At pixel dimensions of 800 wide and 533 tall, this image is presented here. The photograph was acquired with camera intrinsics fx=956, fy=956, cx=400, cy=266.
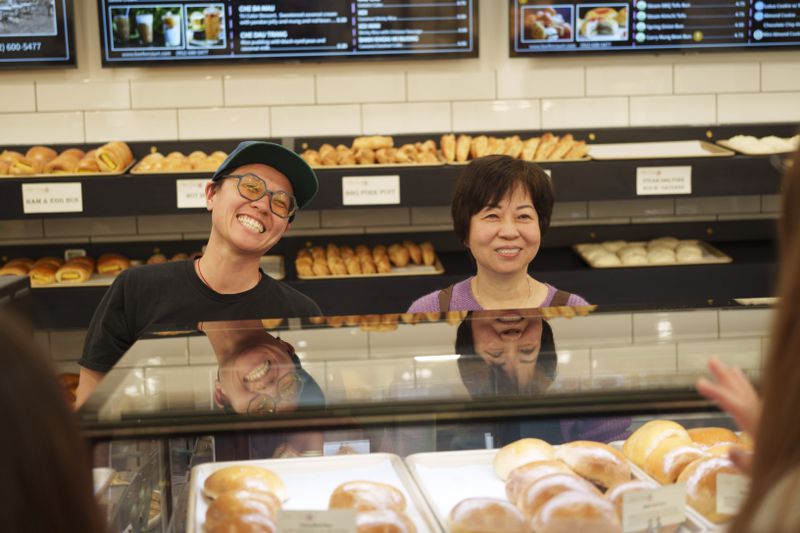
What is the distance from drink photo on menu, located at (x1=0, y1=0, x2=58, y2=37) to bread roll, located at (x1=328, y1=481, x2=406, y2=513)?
9.63 feet

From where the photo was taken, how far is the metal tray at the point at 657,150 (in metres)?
3.46

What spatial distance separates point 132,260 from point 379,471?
2.58 meters

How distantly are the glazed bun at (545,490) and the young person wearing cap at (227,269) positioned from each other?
109 centimetres

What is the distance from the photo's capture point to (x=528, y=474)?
1.37 meters

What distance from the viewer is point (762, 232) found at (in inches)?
158

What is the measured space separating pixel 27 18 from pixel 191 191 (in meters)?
1.08

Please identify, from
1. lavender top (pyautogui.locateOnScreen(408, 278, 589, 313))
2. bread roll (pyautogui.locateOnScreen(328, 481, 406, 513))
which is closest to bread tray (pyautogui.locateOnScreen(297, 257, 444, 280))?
lavender top (pyautogui.locateOnScreen(408, 278, 589, 313))

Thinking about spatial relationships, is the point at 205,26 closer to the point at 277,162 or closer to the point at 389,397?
the point at 277,162

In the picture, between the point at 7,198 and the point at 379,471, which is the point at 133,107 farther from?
the point at 379,471

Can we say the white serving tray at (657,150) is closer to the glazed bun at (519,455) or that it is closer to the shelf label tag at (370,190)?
the shelf label tag at (370,190)

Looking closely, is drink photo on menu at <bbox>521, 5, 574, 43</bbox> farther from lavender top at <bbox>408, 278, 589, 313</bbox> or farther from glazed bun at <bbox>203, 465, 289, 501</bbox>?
glazed bun at <bbox>203, 465, 289, 501</bbox>

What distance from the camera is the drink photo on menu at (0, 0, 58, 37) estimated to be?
3670mm

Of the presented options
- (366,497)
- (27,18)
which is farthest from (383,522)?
(27,18)

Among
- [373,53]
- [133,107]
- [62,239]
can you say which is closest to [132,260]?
[62,239]
